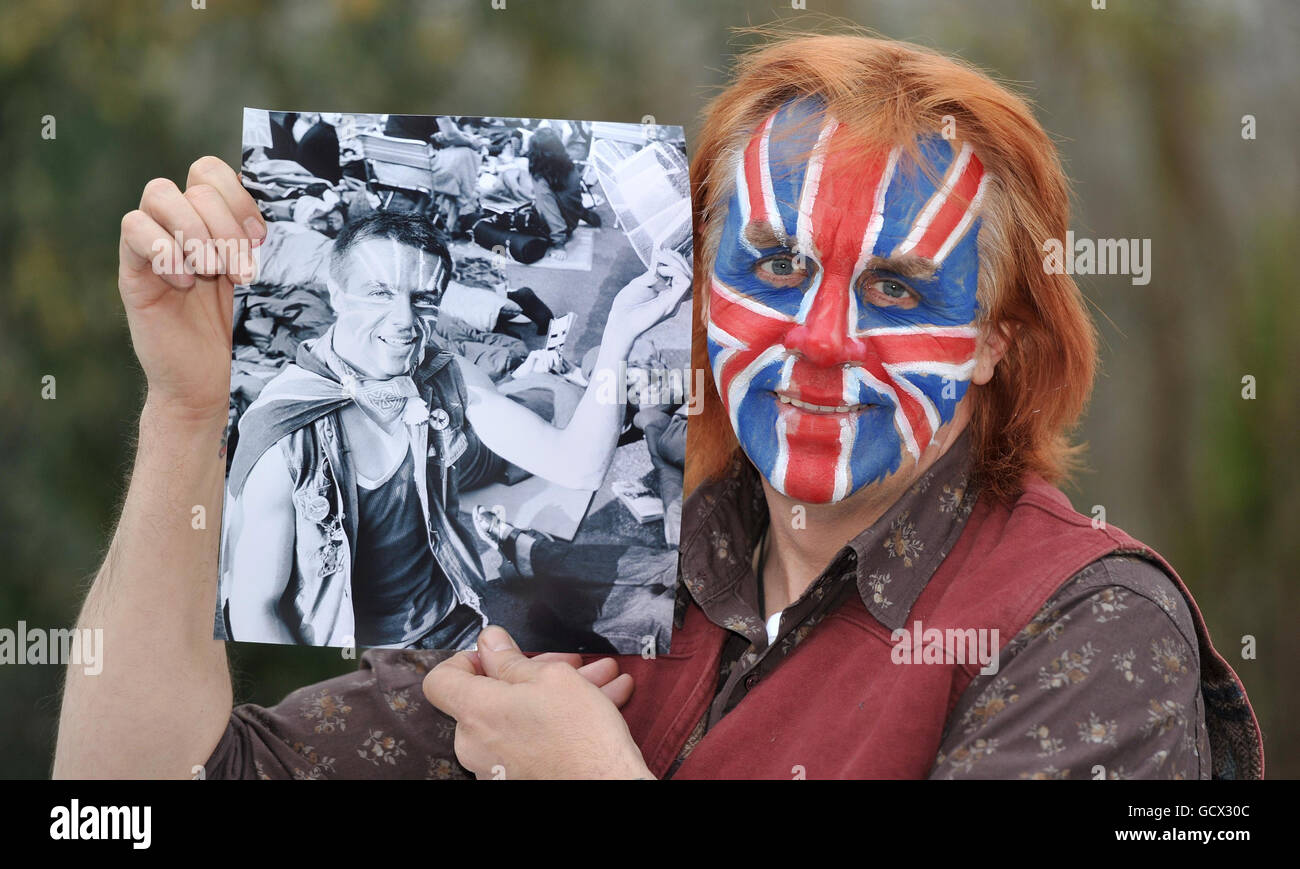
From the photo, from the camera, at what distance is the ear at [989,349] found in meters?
1.79

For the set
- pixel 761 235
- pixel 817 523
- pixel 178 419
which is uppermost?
pixel 761 235

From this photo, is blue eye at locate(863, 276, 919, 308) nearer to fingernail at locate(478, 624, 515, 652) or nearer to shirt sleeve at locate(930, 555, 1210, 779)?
shirt sleeve at locate(930, 555, 1210, 779)

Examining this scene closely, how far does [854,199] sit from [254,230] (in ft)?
2.87

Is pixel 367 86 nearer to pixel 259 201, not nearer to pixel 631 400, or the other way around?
pixel 259 201

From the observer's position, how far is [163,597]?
71.7 inches

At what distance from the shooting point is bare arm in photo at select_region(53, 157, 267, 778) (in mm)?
1804

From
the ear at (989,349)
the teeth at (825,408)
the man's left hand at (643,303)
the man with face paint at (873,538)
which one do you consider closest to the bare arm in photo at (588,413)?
the man's left hand at (643,303)

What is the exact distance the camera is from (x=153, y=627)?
5.99 feet

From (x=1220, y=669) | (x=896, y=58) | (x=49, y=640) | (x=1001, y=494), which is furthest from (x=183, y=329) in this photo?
Result: (x=49, y=640)

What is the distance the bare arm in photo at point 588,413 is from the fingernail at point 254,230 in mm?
350

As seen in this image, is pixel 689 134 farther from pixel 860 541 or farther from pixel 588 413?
pixel 860 541

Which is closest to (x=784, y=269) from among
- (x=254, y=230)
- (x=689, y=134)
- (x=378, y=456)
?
(x=378, y=456)

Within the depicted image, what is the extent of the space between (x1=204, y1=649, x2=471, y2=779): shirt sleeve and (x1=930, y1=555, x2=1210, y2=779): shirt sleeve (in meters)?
0.87

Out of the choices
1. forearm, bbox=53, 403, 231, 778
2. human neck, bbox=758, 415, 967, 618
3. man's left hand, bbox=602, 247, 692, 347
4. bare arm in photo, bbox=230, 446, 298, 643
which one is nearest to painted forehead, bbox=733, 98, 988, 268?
man's left hand, bbox=602, 247, 692, 347
